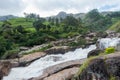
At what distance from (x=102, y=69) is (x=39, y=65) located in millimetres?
27233

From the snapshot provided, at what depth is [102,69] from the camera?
59.5 feet

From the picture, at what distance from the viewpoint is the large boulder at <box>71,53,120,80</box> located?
17.7 m

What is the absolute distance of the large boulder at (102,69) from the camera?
17703 mm

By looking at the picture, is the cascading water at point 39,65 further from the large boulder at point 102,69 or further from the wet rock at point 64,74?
the large boulder at point 102,69

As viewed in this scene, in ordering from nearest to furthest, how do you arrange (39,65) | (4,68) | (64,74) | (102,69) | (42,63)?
(102,69) → (64,74) → (4,68) → (39,65) → (42,63)

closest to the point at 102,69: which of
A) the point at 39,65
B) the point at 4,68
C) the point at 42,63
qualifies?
the point at 39,65

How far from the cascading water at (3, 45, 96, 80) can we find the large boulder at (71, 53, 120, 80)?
2020 cm

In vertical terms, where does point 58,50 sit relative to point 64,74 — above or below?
below

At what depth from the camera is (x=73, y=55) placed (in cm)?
5019

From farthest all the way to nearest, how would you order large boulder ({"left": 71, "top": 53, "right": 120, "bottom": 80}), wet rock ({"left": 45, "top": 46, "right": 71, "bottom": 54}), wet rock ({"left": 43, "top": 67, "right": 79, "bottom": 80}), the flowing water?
wet rock ({"left": 45, "top": 46, "right": 71, "bottom": 54})
the flowing water
wet rock ({"left": 43, "top": 67, "right": 79, "bottom": 80})
large boulder ({"left": 71, "top": 53, "right": 120, "bottom": 80})

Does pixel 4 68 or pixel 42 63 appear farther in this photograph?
pixel 42 63

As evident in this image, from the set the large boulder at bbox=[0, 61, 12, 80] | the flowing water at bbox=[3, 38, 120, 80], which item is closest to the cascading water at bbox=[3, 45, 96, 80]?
the flowing water at bbox=[3, 38, 120, 80]

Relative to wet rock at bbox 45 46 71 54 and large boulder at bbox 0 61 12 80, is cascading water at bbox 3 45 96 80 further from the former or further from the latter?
wet rock at bbox 45 46 71 54

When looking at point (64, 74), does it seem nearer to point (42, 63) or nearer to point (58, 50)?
point (42, 63)
